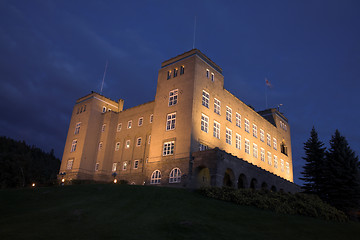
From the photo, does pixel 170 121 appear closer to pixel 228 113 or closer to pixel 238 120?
pixel 228 113

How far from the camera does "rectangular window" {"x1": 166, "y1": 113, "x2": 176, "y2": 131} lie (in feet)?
126

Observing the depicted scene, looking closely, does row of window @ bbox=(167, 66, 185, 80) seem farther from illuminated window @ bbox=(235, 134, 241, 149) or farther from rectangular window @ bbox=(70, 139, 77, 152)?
rectangular window @ bbox=(70, 139, 77, 152)

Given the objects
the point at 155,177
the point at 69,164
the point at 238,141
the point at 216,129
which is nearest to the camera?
the point at 155,177

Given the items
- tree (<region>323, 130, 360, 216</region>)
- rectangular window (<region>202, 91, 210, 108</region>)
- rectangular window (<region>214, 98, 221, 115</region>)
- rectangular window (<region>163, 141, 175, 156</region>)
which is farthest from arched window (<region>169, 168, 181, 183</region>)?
tree (<region>323, 130, 360, 216</region>)

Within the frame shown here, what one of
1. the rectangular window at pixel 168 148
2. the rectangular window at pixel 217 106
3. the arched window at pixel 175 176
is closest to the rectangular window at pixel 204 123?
the rectangular window at pixel 217 106

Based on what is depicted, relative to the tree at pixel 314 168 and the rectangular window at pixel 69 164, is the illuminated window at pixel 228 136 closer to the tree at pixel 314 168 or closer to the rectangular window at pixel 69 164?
the tree at pixel 314 168

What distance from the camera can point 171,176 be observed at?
35.4m

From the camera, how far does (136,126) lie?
162 ft

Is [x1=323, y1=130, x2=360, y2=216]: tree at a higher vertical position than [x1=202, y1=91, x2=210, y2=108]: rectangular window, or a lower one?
lower

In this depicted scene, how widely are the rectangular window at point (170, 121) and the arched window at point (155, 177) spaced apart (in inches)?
239

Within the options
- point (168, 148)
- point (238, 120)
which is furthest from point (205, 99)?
point (238, 120)

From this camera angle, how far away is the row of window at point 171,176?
34.7 meters

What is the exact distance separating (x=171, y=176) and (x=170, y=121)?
7767 mm

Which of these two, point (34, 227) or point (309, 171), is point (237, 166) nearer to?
point (309, 171)
